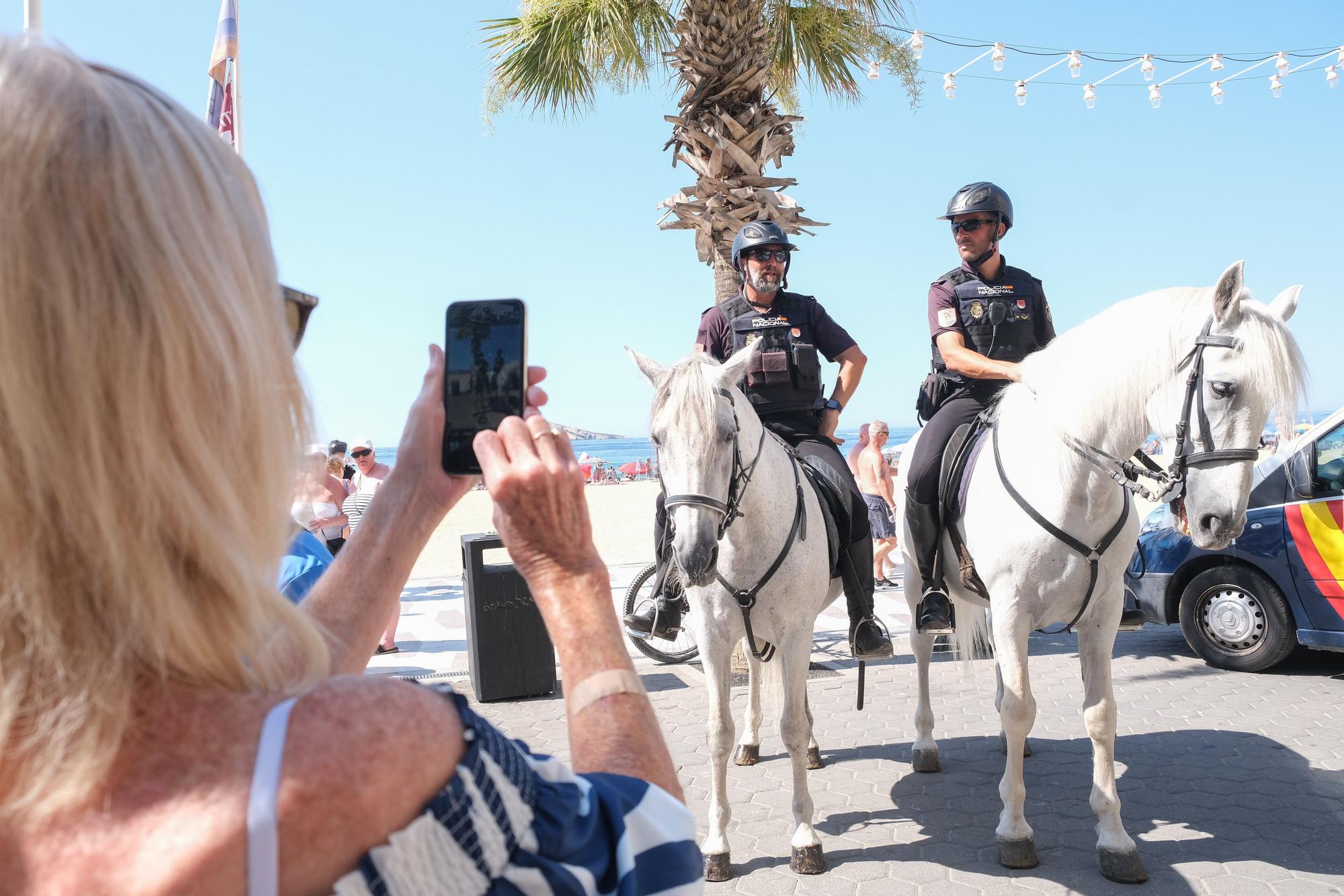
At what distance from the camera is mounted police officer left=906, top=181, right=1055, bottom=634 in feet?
16.9

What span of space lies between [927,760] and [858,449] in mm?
7789

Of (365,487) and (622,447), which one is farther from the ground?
(622,447)

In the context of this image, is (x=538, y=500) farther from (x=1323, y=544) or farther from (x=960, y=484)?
(x=1323, y=544)

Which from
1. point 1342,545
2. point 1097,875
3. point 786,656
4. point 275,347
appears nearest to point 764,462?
point 786,656

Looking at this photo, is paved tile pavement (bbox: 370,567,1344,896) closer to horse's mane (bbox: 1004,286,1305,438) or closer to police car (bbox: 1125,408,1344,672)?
police car (bbox: 1125,408,1344,672)

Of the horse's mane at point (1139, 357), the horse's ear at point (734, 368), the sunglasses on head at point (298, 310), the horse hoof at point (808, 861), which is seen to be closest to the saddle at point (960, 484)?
the horse's mane at point (1139, 357)

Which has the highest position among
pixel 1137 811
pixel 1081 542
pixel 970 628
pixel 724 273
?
pixel 724 273

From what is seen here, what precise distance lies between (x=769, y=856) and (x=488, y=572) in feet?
12.5

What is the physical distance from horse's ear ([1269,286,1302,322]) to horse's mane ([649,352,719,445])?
8.03 feet

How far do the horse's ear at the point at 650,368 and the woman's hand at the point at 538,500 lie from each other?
3.01 metres

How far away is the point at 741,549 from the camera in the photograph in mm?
4406

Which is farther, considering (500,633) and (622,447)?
(622,447)

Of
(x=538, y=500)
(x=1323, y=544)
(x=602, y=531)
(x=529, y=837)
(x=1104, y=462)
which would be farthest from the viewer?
(x=602, y=531)

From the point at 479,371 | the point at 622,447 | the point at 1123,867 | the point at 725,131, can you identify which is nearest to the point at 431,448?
the point at 479,371
